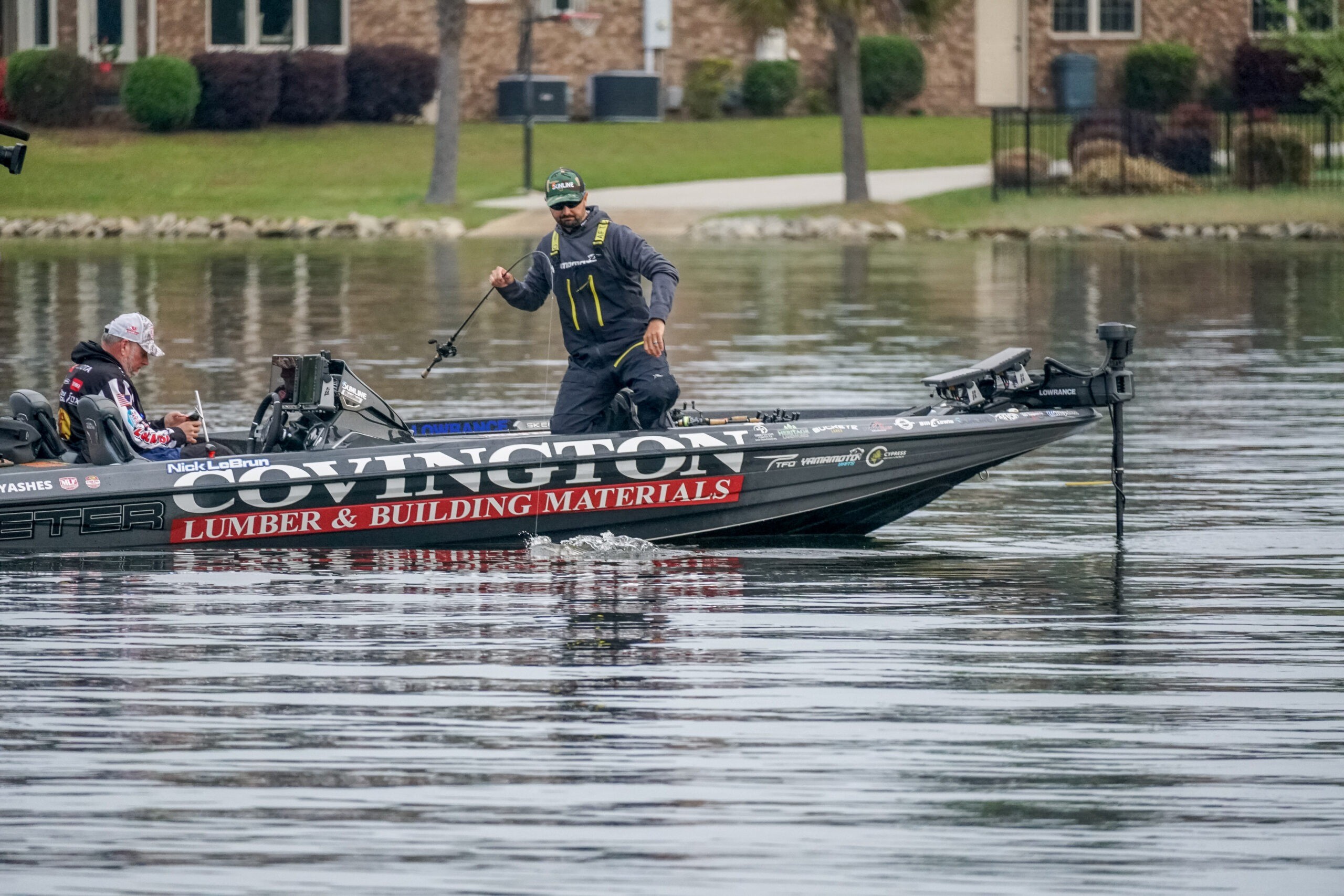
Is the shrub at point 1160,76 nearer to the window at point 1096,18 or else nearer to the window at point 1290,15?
the window at point 1096,18

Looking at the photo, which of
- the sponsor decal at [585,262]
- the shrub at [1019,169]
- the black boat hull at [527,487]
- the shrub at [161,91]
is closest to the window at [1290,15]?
the shrub at [1019,169]

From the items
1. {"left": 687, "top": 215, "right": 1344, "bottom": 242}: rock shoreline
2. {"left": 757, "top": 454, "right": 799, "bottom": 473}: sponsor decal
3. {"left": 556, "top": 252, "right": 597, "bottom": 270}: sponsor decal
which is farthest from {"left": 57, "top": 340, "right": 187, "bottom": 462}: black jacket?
{"left": 687, "top": 215, "right": 1344, "bottom": 242}: rock shoreline

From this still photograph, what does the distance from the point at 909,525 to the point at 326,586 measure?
10.8ft

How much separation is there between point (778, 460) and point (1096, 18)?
41549 mm

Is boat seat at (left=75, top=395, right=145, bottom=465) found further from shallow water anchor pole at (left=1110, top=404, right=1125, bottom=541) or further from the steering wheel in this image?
shallow water anchor pole at (left=1110, top=404, right=1125, bottom=541)

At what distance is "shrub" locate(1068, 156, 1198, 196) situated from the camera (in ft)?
126

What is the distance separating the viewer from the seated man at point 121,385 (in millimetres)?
9695

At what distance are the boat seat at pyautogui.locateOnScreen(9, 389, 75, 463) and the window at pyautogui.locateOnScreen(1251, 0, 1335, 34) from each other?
35.1 m

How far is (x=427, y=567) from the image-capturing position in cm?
971

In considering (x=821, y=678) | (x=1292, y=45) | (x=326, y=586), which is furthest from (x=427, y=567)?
(x=1292, y=45)

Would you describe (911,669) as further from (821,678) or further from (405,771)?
(405,771)

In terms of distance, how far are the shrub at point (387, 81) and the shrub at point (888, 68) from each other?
376 inches

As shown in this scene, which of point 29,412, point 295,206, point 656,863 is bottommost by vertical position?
point 656,863

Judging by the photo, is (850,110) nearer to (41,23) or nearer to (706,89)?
(706,89)
